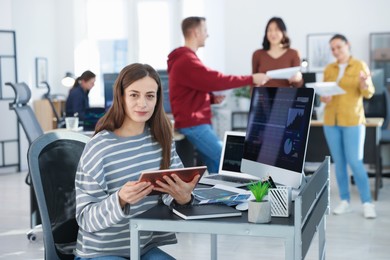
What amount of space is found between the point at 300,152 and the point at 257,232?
0.42 metres

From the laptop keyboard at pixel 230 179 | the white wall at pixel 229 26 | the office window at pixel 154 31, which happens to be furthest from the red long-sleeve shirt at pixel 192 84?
the office window at pixel 154 31

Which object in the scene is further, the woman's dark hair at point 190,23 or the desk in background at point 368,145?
the desk in background at point 368,145

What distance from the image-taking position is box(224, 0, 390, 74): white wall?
29.1ft

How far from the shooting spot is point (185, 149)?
488 cm

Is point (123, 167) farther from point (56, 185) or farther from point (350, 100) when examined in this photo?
point (350, 100)

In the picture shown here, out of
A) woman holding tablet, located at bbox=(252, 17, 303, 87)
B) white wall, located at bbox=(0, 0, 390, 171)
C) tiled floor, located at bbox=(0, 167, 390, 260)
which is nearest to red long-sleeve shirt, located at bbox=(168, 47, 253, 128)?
woman holding tablet, located at bbox=(252, 17, 303, 87)

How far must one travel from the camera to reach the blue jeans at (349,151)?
4941 mm

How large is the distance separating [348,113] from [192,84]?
4.67 ft

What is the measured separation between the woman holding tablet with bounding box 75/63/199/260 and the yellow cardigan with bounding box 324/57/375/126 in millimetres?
2946

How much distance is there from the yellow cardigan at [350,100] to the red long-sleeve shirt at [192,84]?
1.13 meters

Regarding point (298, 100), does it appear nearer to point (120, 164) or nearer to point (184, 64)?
point (120, 164)

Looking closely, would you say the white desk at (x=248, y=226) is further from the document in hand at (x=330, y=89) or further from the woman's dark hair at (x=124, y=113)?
the document in hand at (x=330, y=89)

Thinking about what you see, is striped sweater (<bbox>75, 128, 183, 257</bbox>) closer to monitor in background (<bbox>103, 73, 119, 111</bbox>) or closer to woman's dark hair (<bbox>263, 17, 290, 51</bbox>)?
woman's dark hair (<bbox>263, 17, 290, 51</bbox>)

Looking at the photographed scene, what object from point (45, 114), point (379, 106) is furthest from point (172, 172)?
point (45, 114)
